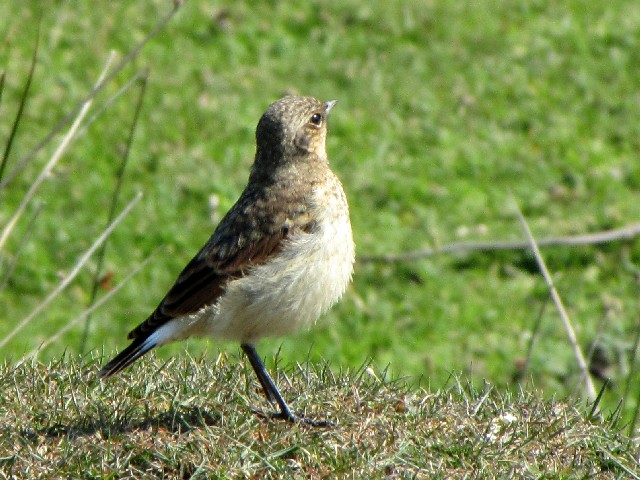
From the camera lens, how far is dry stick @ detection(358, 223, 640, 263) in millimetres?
10125

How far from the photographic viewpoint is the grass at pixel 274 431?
15.4 feet

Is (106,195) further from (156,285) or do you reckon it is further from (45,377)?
(45,377)

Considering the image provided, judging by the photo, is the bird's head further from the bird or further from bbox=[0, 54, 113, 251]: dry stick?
bbox=[0, 54, 113, 251]: dry stick

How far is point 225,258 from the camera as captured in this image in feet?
18.0

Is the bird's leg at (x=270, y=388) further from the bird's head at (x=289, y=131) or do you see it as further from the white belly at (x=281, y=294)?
the bird's head at (x=289, y=131)

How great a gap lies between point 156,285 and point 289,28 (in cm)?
422

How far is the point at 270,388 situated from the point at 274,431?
1.34 feet

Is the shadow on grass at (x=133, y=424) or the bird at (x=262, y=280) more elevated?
the bird at (x=262, y=280)

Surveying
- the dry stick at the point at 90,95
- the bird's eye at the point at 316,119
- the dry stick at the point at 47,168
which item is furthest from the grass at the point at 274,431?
the bird's eye at the point at 316,119

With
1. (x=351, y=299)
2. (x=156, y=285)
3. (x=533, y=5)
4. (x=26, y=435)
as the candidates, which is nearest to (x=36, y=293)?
(x=156, y=285)

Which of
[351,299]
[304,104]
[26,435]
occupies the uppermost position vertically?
[304,104]

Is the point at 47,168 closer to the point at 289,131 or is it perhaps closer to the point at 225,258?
the point at 225,258

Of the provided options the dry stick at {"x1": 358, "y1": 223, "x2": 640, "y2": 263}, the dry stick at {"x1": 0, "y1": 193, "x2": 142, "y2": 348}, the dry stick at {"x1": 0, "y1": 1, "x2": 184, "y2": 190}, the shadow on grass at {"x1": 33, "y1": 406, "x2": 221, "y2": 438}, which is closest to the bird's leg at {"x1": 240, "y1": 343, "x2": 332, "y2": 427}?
the shadow on grass at {"x1": 33, "y1": 406, "x2": 221, "y2": 438}

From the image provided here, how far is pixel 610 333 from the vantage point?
9508 mm
